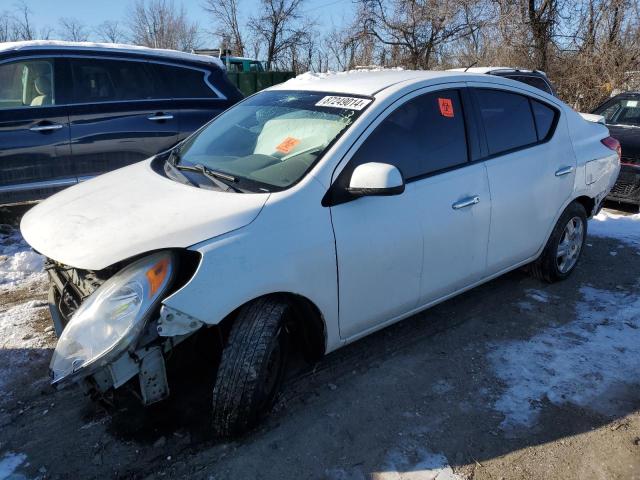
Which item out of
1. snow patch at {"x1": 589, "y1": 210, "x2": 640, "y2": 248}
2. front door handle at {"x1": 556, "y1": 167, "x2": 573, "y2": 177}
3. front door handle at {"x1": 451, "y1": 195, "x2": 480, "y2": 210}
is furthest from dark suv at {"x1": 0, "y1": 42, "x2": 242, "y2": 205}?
snow patch at {"x1": 589, "y1": 210, "x2": 640, "y2": 248}

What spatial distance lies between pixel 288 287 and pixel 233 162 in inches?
37.4

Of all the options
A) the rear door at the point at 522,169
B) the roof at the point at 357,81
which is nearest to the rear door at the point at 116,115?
the roof at the point at 357,81

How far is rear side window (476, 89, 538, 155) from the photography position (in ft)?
11.9

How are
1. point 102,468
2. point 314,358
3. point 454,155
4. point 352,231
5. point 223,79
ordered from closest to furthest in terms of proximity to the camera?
point 102,468 < point 352,231 < point 314,358 < point 454,155 < point 223,79

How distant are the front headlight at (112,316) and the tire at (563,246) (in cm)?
321

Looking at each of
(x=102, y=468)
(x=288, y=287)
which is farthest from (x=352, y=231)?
(x=102, y=468)

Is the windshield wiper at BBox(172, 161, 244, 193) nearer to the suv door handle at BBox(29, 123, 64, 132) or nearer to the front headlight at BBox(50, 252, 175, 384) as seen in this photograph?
the front headlight at BBox(50, 252, 175, 384)

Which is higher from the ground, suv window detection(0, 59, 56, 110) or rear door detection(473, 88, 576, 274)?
suv window detection(0, 59, 56, 110)

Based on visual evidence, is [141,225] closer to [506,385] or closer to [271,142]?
[271,142]

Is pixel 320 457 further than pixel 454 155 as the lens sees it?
No

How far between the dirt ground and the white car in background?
274 mm

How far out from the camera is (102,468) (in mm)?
2461

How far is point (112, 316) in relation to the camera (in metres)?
2.28

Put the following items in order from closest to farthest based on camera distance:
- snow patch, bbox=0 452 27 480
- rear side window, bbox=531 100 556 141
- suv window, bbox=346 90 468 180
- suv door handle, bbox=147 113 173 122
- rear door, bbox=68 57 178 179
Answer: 1. snow patch, bbox=0 452 27 480
2. suv window, bbox=346 90 468 180
3. rear side window, bbox=531 100 556 141
4. rear door, bbox=68 57 178 179
5. suv door handle, bbox=147 113 173 122
